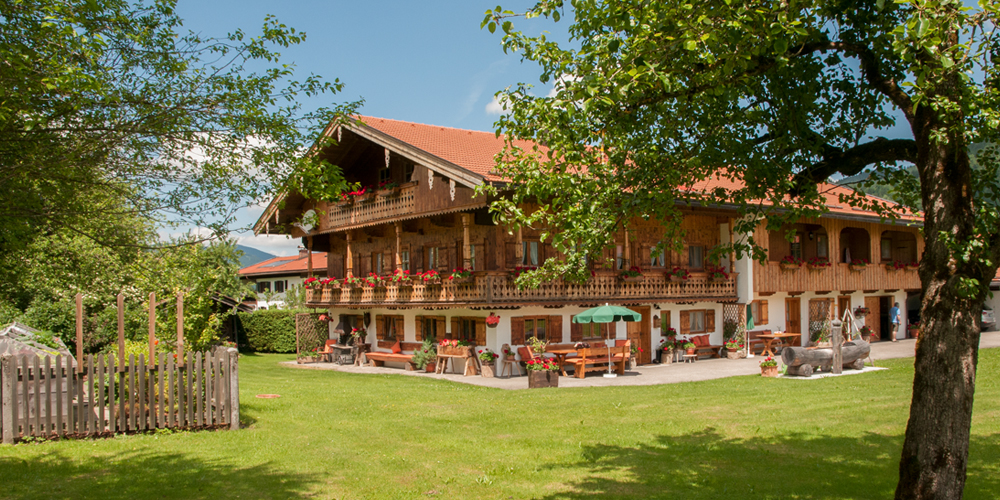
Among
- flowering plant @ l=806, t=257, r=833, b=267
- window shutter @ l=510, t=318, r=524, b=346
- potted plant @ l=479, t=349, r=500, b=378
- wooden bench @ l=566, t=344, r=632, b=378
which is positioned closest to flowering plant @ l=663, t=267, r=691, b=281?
wooden bench @ l=566, t=344, r=632, b=378

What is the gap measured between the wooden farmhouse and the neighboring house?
60.9 feet

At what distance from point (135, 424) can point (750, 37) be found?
9.58m

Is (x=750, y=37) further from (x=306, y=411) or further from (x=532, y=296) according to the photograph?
(x=532, y=296)

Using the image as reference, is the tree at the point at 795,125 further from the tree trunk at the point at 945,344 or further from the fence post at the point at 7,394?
the fence post at the point at 7,394

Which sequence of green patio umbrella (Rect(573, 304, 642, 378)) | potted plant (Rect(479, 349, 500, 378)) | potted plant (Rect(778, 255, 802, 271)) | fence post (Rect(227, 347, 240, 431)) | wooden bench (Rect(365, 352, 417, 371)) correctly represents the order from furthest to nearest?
potted plant (Rect(778, 255, 802, 271)) < wooden bench (Rect(365, 352, 417, 371)) < potted plant (Rect(479, 349, 500, 378)) < green patio umbrella (Rect(573, 304, 642, 378)) < fence post (Rect(227, 347, 240, 431))

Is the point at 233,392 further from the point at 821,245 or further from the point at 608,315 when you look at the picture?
the point at 821,245

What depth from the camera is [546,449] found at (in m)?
10.3

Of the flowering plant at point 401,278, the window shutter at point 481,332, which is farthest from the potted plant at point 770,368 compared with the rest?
the flowering plant at point 401,278

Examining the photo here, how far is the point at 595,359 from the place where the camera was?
22.7 metres

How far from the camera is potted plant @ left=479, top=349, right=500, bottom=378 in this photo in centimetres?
2291

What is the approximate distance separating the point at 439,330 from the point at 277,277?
1182 inches

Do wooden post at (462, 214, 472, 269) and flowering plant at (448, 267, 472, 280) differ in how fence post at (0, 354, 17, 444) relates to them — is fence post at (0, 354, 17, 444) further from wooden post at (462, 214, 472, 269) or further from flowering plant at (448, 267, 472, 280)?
wooden post at (462, 214, 472, 269)

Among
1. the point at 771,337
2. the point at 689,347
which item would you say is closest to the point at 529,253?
the point at 689,347

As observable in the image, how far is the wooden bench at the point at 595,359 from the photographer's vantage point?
21984mm
